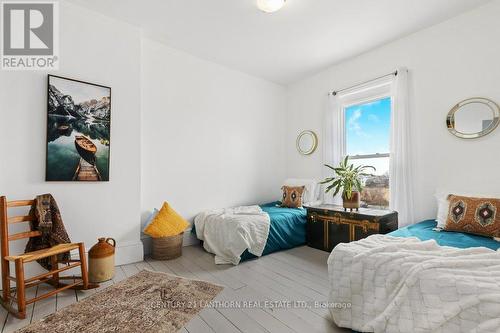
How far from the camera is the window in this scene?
3.55 metres

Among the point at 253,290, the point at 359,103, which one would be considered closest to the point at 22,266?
the point at 253,290


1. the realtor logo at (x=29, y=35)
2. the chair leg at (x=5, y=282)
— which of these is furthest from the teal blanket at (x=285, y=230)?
the realtor logo at (x=29, y=35)

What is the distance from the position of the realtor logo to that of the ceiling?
392 mm

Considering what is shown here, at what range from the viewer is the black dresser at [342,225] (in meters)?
2.93

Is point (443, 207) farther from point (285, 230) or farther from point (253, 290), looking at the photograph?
point (253, 290)

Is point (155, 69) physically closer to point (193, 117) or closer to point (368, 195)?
point (193, 117)

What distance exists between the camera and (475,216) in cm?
229

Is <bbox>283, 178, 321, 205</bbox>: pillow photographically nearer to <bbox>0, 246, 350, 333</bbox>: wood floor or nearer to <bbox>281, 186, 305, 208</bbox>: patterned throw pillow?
<bbox>281, 186, 305, 208</bbox>: patterned throw pillow

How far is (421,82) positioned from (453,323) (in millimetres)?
2896

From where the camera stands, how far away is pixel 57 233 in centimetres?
229

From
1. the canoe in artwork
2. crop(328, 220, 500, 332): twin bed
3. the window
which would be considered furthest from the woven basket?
the window

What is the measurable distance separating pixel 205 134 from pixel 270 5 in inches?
81.2

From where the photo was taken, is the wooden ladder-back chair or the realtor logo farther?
the realtor logo

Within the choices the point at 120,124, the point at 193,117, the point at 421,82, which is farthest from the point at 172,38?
the point at 421,82
